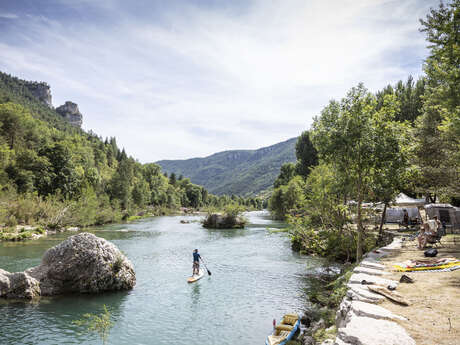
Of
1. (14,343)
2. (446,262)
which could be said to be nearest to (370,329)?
(446,262)

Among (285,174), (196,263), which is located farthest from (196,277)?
(285,174)

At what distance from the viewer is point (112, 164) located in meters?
150

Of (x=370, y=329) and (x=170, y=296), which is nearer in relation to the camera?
(x=370, y=329)

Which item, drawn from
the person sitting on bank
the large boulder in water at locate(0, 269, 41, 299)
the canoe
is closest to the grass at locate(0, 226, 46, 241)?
the large boulder in water at locate(0, 269, 41, 299)

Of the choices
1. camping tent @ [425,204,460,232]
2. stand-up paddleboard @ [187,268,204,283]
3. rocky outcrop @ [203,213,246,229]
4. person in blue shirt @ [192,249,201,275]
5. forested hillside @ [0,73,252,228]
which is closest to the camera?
stand-up paddleboard @ [187,268,204,283]

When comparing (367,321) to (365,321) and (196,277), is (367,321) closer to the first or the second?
(365,321)

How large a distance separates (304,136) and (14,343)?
7348 centimetres

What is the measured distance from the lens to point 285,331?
1055 cm

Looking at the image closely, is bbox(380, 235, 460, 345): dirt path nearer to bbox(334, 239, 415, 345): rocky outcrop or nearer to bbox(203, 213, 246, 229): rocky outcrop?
bbox(334, 239, 415, 345): rocky outcrop

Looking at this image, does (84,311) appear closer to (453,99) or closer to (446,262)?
(446,262)

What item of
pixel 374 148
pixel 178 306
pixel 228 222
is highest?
pixel 374 148

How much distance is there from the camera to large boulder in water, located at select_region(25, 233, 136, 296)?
52.3 feet

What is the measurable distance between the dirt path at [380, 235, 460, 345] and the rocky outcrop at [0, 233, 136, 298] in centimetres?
1379

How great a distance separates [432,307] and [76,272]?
15970mm
